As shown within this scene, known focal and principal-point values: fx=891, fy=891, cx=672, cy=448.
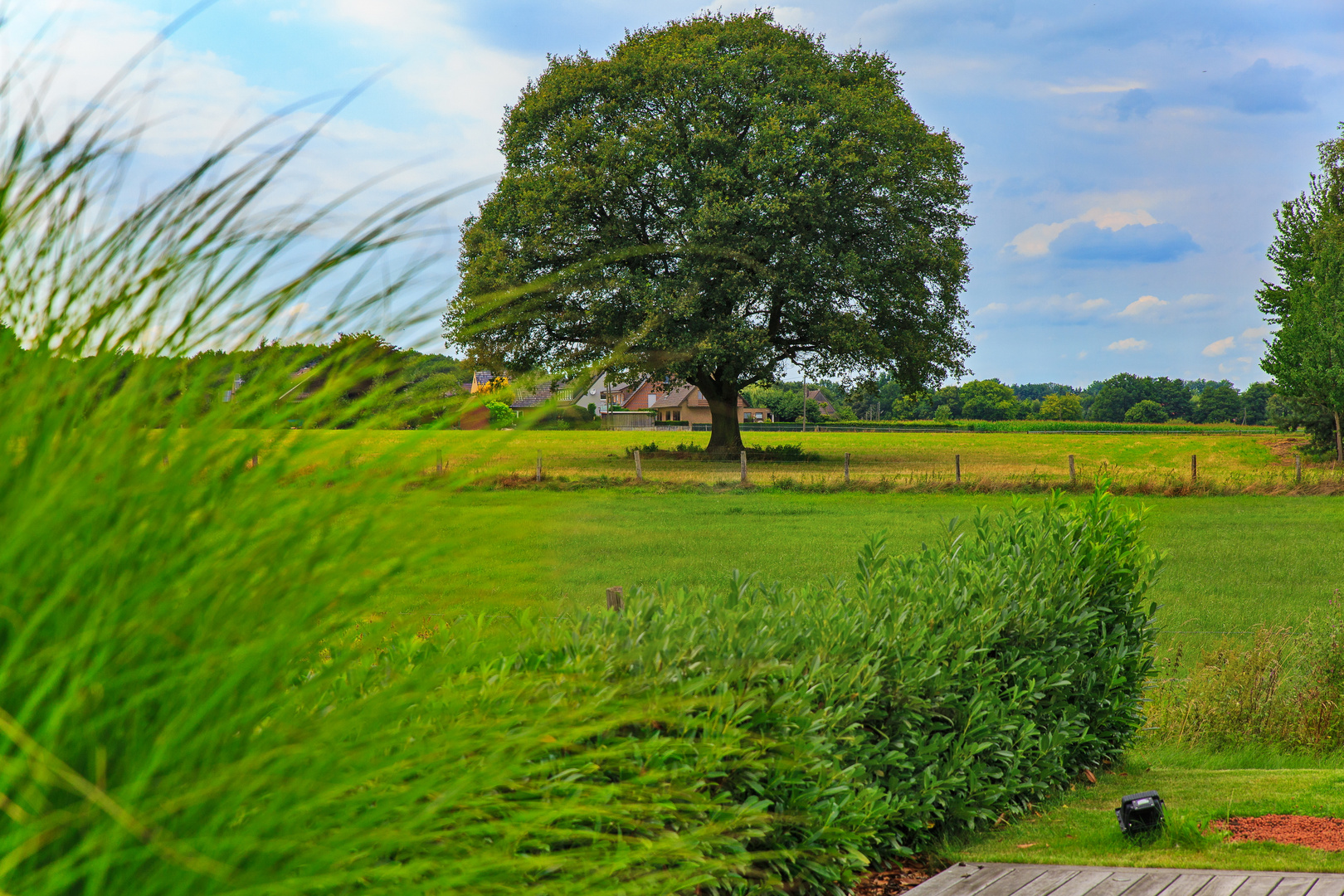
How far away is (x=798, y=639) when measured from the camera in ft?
12.8

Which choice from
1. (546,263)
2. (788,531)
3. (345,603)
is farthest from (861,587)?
(546,263)

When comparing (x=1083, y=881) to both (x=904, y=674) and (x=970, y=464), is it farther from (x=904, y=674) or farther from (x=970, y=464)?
(x=970, y=464)

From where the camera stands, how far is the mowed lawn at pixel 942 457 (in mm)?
25469

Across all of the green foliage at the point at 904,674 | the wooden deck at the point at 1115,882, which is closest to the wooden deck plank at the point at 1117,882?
the wooden deck at the point at 1115,882

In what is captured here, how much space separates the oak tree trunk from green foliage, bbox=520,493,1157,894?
83.6 feet

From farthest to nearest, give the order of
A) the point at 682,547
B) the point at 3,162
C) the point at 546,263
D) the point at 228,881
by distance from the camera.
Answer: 1. the point at 546,263
2. the point at 682,547
3. the point at 3,162
4. the point at 228,881

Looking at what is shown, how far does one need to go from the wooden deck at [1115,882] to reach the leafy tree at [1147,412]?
87339 mm

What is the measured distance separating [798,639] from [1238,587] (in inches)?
476

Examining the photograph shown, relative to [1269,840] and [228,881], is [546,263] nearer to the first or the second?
[1269,840]

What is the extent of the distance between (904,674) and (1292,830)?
7.71ft

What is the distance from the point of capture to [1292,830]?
4625 mm

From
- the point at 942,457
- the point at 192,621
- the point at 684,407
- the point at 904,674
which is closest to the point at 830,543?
the point at 904,674

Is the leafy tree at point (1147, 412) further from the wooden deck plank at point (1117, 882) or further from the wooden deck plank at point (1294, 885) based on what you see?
the wooden deck plank at point (1117, 882)

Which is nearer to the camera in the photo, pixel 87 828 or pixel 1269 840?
pixel 87 828
